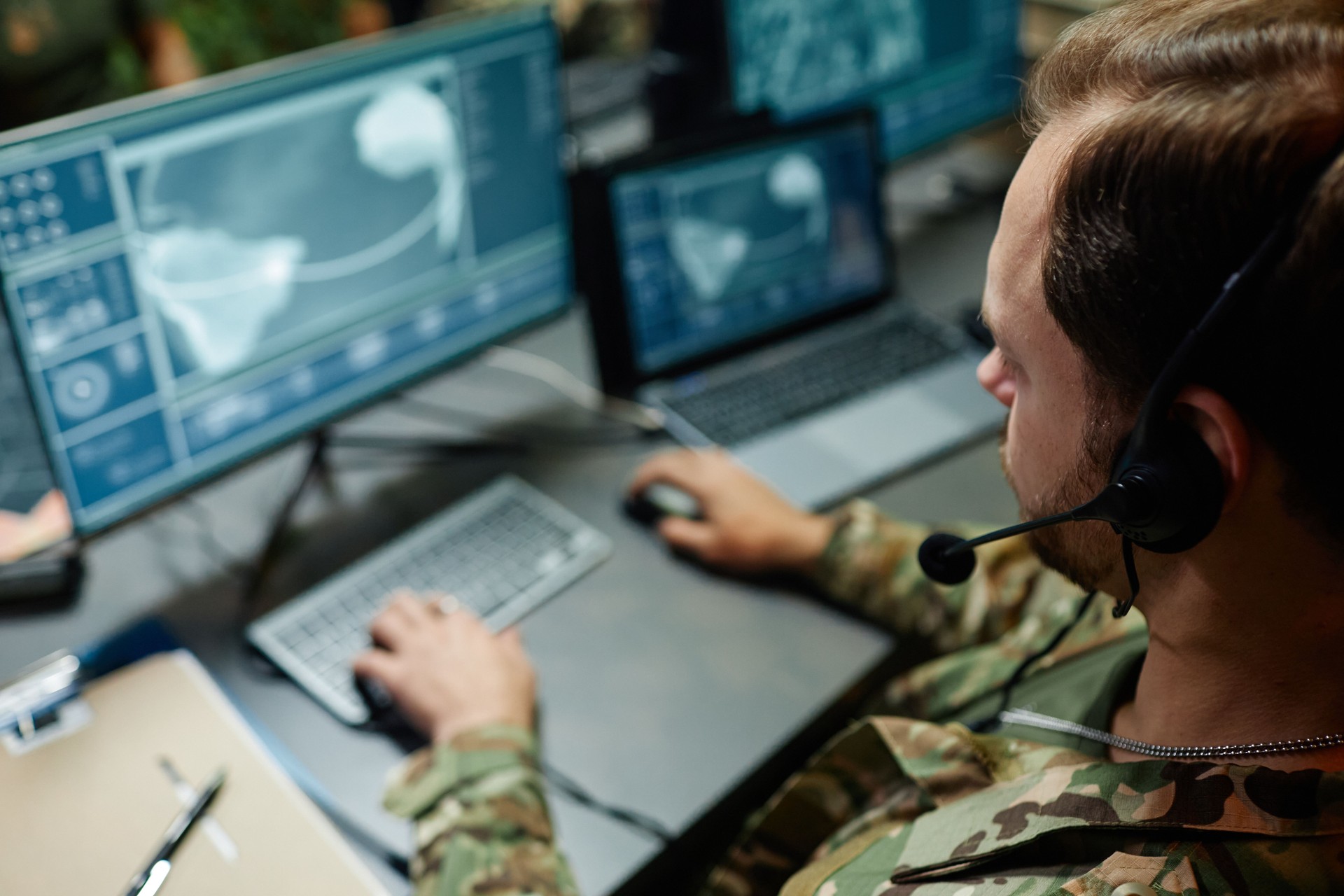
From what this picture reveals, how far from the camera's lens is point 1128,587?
2.14ft

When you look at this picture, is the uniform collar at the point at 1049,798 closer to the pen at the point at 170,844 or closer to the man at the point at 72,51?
the pen at the point at 170,844

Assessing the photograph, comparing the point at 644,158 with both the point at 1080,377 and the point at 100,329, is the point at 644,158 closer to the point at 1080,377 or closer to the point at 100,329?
the point at 100,329

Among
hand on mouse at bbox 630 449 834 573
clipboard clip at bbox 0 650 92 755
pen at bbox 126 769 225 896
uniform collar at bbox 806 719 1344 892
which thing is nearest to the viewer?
uniform collar at bbox 806 719 1344 892

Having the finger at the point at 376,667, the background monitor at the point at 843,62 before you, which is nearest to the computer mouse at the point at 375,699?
the finger at the point at 376,667

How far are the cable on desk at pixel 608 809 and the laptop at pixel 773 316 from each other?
0.43 meters

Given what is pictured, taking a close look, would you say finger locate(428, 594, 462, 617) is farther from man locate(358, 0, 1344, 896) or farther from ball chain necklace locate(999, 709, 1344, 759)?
ball chain necklace locate(999, 709, 1344, 759)

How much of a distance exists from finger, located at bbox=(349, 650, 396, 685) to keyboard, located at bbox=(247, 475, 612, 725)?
0.03 meters

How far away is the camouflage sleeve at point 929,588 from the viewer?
1.01 m

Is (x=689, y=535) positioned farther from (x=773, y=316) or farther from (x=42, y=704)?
(x=42, y=704)

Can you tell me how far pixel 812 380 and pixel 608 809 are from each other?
26.5 inches

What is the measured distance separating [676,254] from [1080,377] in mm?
740

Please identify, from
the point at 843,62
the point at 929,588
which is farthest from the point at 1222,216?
the point at 843,62

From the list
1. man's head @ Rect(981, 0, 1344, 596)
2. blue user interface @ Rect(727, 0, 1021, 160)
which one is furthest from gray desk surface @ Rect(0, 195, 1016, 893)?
blue user interface @ Rect(727, 0, 1021, 160)

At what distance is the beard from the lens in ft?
1.97
